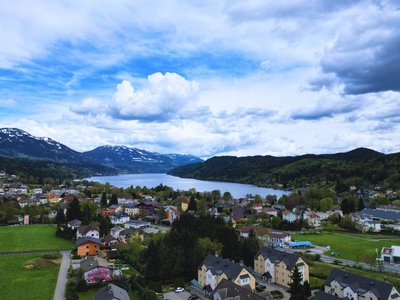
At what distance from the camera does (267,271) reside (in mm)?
35844

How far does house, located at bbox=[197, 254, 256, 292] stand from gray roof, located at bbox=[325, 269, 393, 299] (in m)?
7.27

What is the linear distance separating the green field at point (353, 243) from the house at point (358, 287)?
43.6 ft

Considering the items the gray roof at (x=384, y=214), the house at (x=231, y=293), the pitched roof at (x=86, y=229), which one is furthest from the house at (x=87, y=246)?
the gray roof at (x=384, y=214)

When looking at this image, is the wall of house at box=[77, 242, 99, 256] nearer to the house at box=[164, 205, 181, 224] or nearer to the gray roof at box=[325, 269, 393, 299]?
the gray roof at box=[325, 269, 393, 299]

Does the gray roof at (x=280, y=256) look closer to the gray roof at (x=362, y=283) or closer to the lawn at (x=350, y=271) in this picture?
the lawn at (x=350, y=271)

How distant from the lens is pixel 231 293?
26328 millimetres

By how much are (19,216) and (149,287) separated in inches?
2162

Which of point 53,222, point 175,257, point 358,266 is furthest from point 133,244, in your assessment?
point 53,222

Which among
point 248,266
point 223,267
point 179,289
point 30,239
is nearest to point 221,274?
point 223,267

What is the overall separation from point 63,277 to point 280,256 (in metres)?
22.3

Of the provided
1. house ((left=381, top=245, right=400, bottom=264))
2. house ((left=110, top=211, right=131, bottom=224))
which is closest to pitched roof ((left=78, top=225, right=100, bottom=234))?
house ((left=110, top=211, right=131, bottom=224))

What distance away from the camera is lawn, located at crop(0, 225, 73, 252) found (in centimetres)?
4747

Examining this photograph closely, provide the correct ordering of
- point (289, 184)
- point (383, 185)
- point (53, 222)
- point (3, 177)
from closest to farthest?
point (53, 222) < point (383, 185) < point (3, 177) < point (289, 184)

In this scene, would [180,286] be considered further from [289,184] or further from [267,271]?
[289,184]
